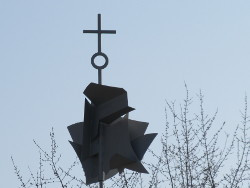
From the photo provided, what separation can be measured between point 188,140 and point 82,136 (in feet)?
9.65

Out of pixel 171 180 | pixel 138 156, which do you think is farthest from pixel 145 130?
pixel 171 180

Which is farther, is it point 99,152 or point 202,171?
point 202,171

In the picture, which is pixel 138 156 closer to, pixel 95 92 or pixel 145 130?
pixel 145 130

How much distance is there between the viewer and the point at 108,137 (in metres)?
7.96

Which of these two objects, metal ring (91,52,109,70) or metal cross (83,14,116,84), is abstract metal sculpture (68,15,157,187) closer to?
metal cross (83,14,116,84)

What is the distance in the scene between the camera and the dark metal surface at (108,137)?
7793 mm

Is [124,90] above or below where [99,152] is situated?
above

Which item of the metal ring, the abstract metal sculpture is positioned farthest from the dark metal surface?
the metal ring

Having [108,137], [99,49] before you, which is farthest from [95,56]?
[108,137]

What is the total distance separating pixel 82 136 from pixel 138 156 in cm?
72

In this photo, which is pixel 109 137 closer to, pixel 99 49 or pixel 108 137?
pixel 108 137

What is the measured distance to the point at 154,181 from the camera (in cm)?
1081

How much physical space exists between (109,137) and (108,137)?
0.01 meters

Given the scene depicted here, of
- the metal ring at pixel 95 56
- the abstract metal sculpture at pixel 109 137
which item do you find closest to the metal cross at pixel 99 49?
the metal ring at pixel 95 56
